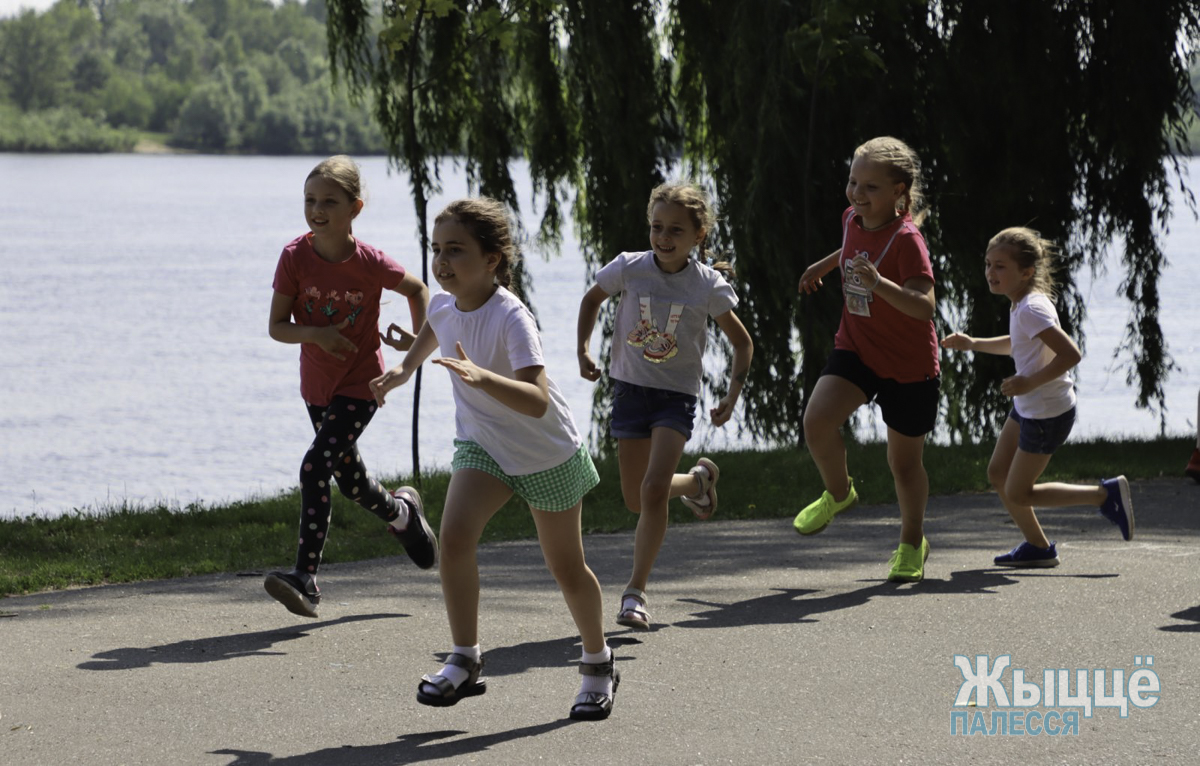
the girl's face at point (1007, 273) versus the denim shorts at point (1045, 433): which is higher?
the girl's face at point (1007, 273)

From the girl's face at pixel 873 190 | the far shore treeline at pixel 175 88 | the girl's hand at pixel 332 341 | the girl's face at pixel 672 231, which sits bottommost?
the girl's hand at pixel 332 341

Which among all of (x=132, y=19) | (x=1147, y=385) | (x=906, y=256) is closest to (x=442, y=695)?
(x=906, y=256)

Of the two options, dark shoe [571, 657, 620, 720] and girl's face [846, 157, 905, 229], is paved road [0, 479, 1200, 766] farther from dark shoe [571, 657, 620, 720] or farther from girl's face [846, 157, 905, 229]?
girl's face [846, 157, 905, 229]

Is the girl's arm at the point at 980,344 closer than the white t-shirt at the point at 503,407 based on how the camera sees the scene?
No

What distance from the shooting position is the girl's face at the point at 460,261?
4414mm

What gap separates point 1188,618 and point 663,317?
7.29 feet

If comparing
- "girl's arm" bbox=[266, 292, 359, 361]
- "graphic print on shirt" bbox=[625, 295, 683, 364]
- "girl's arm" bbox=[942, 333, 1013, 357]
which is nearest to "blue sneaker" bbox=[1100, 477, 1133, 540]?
"girl's arm" bbox=[942, 333, 1013, 357]

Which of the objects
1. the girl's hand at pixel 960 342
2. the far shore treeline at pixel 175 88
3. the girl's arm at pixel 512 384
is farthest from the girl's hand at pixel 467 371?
the far shore treeline at pixel 175 88

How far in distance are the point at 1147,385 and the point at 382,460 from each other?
729 cm

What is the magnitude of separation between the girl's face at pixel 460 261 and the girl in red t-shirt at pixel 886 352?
77.3 inches

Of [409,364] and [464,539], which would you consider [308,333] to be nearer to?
[409,364]

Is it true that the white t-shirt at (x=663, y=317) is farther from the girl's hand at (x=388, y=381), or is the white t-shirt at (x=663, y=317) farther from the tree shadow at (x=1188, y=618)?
the tree shadow at (x=1188, y=618)

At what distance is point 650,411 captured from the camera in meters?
5.69

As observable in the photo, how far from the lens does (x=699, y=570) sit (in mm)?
6617
